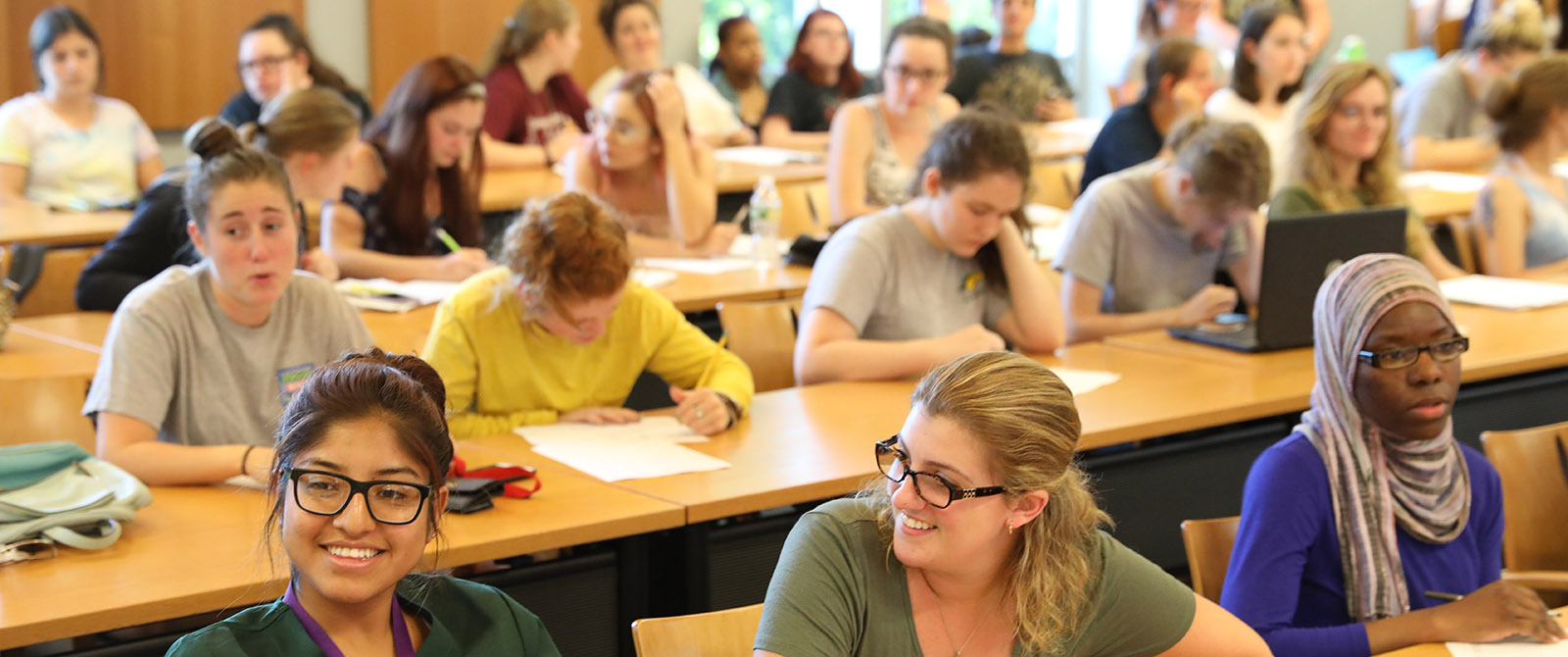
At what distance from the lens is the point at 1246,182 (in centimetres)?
355

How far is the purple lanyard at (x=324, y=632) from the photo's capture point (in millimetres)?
1558

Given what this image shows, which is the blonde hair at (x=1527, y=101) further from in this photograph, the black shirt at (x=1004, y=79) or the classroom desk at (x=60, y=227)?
the classroom desk at (x=60, y=227)

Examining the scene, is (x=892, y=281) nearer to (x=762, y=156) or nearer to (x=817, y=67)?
(x=762, y=156)

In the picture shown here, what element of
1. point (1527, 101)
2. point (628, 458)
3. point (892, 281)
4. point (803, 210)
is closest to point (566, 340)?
point (628, 458)

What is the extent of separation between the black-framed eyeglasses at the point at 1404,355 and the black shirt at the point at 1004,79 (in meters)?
5.27

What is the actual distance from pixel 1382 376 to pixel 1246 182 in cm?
147

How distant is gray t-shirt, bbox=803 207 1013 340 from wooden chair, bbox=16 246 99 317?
6.97 ft

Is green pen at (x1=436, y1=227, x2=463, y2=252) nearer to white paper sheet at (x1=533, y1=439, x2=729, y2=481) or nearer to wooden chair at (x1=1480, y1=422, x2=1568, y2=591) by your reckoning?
white paper sheet at (x1=533, y1=439, x2=729, y2=481)

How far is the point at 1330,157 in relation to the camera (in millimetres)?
4086

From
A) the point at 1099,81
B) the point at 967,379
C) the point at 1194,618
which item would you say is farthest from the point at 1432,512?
the point at 1099,81

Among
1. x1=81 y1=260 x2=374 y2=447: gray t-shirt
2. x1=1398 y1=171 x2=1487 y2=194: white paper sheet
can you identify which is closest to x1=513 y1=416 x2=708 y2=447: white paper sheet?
x1=81 y1=260 x2=374 y2=447: gray t-shirt

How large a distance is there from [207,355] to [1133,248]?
90.4 inches

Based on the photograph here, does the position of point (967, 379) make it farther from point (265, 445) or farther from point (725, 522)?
point (265, 445)

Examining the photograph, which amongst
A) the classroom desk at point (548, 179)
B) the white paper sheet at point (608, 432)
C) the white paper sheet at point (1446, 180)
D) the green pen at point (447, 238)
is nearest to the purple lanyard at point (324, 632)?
the white paper sheet at point (608, 432)
